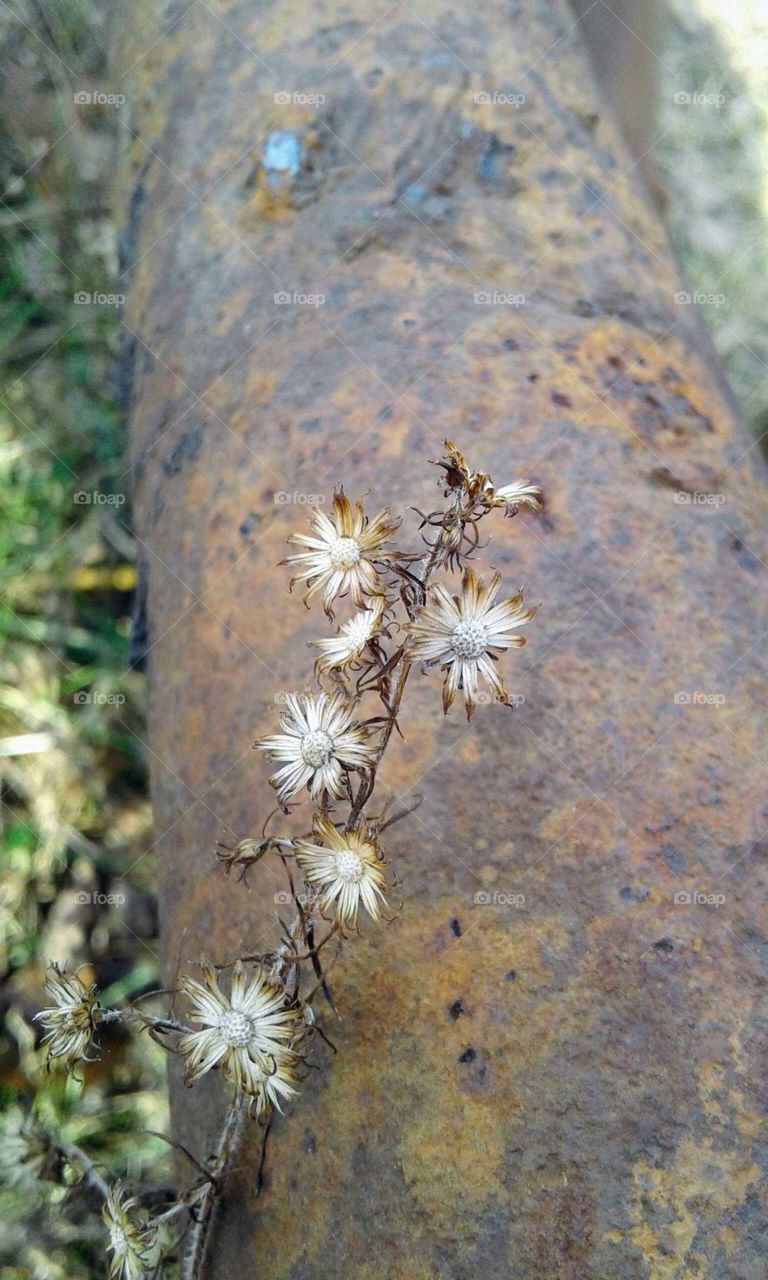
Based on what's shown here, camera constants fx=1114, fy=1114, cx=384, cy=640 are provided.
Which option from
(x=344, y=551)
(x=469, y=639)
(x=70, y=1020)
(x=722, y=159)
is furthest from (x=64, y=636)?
(x=722, y=159)

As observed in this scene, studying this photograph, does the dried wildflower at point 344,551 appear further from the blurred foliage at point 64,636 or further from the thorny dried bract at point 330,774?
the blurred foliage at point 64,636

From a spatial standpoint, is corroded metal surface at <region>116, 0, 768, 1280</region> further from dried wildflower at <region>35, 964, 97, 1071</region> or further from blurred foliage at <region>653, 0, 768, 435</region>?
blurred foliage at <region>653, 0, 768, 435</region>

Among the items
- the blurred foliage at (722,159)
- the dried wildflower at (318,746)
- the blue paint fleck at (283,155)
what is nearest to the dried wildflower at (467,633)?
the dried wildflower at (318,746)

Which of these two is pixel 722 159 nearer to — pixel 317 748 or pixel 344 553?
pixel 344 553

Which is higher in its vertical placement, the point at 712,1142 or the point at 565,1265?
the point at 712,1142

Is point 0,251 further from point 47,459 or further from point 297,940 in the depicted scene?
point 297,940

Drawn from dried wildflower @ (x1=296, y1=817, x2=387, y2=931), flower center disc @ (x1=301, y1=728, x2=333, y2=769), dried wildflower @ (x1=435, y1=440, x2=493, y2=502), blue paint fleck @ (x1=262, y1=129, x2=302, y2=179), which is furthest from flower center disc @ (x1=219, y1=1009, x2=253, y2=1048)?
blue paint fleck @ (x1=262, y1=129, x2=302, y2=179)

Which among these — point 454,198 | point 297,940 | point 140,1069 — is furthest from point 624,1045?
point 140,1069
